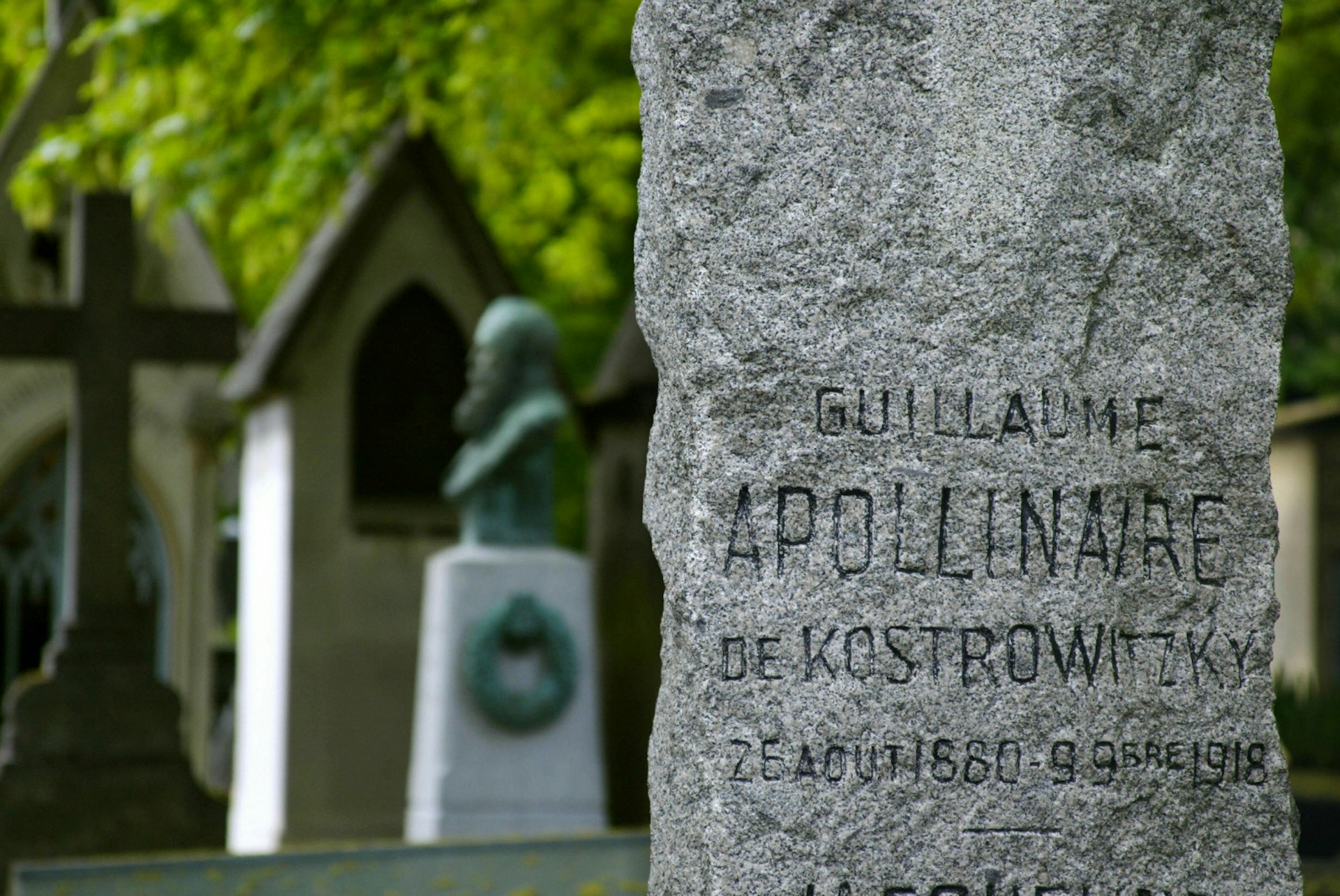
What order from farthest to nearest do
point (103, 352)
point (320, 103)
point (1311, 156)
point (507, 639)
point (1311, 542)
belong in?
1. point (1311, 542)
2. point (1311, 156)
3. point (320, 103)
4. point (507, 639)
5. point (103, 352)

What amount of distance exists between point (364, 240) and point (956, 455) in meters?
7.78

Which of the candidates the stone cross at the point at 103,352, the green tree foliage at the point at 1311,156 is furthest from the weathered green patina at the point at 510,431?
the green tree foliage at the point at 1311,156

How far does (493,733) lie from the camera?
29.8ft

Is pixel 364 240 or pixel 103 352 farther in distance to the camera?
pixel 364 240

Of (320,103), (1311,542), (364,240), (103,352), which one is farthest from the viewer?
(1311,542)

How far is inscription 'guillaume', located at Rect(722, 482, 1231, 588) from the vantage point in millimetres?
3615

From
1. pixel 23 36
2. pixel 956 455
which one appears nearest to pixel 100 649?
pixel 23 36

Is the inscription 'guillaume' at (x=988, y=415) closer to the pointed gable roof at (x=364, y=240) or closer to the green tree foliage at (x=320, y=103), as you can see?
the green tree foliage at (x=320, y=103)

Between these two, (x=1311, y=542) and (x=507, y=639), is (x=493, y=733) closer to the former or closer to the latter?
(x=507, y=639)

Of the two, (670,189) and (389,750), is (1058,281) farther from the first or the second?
(389,750)

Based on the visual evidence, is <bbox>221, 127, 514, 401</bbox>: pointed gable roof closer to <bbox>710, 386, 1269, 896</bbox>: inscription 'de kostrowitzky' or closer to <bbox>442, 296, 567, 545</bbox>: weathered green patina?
<bbox>442, 296, 567, 545</bbox>: weathered green patina

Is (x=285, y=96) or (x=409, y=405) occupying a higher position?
(x=285, y=96)

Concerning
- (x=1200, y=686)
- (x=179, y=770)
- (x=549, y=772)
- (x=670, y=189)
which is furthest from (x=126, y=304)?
(x=1200, y=686)

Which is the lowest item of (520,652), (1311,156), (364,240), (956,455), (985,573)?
(520,652)
